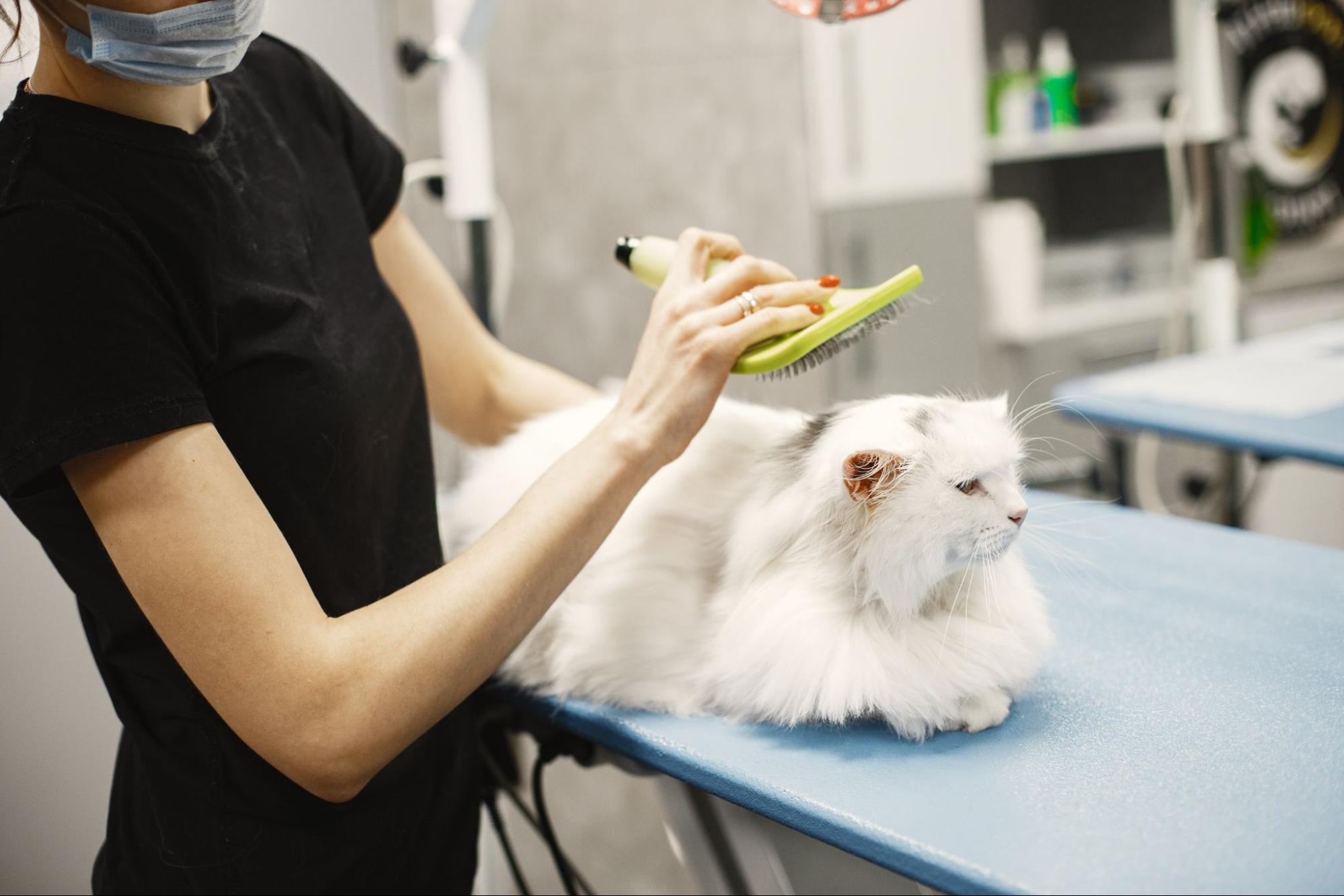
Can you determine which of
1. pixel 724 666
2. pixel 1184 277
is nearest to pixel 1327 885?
pixel 724 666

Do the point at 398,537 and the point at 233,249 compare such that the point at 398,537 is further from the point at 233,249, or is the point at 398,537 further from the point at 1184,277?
the point at 1184,277

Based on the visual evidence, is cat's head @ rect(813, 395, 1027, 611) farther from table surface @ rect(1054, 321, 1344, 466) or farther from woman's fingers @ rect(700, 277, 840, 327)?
table surface @ rect(1054, 321, 1344, 466)

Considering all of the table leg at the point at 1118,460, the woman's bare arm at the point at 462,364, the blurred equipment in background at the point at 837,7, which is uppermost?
the blurred equipment in background at the point at 837,7

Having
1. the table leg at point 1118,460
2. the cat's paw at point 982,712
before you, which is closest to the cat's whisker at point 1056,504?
the cat's paw at point 982,712

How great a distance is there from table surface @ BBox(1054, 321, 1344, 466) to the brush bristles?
0.44 meters

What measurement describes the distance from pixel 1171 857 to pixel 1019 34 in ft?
9.40

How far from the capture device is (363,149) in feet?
3.21

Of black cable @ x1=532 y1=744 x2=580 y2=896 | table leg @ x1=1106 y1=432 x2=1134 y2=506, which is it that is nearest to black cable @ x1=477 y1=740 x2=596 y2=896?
black cable @ x1=532 y1=744 x2=580 y2=896

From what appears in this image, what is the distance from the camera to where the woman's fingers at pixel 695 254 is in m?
0.80

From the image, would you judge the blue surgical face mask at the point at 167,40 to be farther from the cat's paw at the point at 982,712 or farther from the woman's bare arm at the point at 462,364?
the cat's paw at the point at 982,712

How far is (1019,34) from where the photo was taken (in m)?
2.97

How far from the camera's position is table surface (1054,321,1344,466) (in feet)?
4.08

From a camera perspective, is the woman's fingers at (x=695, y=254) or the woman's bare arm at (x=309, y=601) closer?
the woman's bare arm at (x=309, y=601)

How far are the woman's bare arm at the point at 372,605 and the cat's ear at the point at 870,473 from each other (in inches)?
4.4
